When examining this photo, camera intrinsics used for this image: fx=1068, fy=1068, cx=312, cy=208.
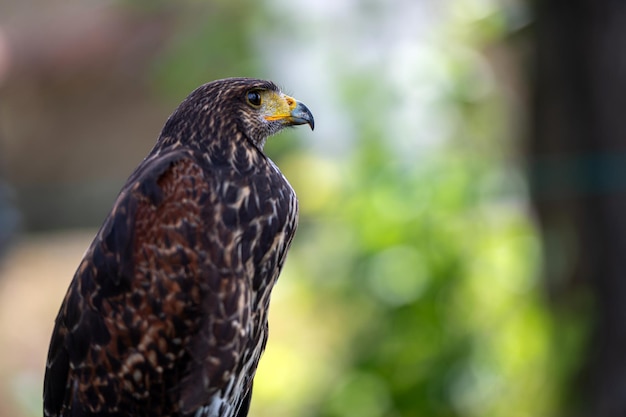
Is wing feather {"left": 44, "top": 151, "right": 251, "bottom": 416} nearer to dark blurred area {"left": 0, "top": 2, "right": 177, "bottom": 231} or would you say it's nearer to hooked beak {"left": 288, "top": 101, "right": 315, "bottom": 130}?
hooked beak {"left": 288, "top": 101, "right": 315, "bottom": 130}

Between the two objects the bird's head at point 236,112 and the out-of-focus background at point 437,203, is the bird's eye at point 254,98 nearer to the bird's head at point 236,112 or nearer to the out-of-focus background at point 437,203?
the bird's head at point 236,112

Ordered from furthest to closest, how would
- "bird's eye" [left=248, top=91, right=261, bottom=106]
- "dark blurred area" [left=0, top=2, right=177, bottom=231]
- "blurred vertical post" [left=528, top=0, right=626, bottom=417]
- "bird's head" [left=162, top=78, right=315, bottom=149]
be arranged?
"dark blurred area" [left=0, top=2, right=177, bottom=231] → "blurred vertical post" [left=528, top=0, right=626, bottom=417] → "bird's eye" [left=248, top=91, right=261, bottom=106] → "bird's head" [left=162, top=78, right=315, bottom=149]

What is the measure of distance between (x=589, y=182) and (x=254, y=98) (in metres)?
3.80

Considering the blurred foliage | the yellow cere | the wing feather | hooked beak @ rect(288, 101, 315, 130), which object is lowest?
the blurred foliage

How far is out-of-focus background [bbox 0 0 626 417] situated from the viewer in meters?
6.43

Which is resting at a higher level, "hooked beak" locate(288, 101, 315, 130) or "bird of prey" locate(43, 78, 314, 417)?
"hooked beak" locate(288, 101, 315, 130)

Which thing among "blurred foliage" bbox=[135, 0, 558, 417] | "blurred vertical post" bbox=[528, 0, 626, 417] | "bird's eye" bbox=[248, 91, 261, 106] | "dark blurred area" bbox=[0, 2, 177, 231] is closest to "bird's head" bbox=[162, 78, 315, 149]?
"bird's eye" bbox=[248, 91, 261, 106]

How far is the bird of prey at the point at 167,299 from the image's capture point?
9.93ft

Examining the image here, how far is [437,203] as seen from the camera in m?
6.45

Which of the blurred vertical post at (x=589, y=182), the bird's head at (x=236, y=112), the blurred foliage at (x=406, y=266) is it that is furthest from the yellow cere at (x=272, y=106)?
the blurred vertical post at (x=589, y=182)

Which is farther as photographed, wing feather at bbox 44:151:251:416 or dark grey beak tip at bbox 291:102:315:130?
dark grey beak tip at bbox 291:102:315:130

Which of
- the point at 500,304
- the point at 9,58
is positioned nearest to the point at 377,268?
the point at 500,304

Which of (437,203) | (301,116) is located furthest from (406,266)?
(301,116)

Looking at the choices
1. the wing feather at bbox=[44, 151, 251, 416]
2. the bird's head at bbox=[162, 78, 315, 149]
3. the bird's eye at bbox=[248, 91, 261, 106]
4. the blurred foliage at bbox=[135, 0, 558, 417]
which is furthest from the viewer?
the blurred foliage at bbox=[135, 0, 558, 417]
